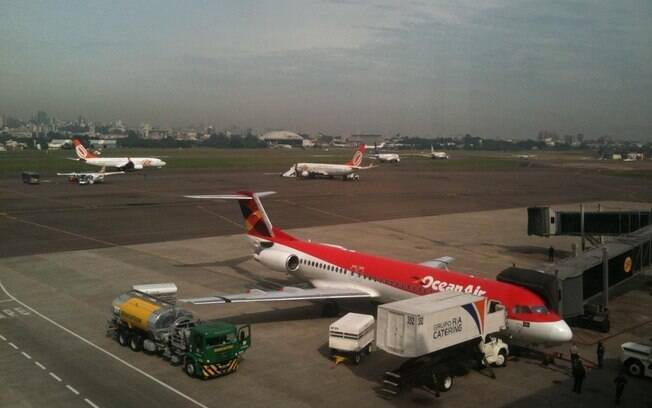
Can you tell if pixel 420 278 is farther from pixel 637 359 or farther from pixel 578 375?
pixel 637 359

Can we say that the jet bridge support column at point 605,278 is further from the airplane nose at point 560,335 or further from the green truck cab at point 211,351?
the green truck cab at point 211,351

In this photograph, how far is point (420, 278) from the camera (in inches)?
911

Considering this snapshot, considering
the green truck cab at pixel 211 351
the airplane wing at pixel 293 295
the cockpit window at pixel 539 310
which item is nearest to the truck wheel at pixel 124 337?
the airplane wing at pixel 293 295

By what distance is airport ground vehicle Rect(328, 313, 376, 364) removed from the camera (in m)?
20.0

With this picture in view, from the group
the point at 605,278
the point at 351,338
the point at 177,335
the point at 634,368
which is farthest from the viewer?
the point at 605,278

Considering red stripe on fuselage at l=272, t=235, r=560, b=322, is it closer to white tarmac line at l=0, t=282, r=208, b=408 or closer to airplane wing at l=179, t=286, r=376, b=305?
airplane wing at l=179, t=286, r=376, b=305

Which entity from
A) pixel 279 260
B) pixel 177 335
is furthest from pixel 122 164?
pixel 177 335

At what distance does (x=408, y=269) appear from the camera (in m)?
24.0

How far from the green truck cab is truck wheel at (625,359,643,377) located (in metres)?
13.8

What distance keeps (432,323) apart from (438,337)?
614 mm

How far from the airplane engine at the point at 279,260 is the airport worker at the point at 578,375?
14.0 m

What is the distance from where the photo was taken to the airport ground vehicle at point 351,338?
19969 mm

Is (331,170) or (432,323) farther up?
(331,170)

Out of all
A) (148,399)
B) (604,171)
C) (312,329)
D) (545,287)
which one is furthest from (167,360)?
(604,171)
